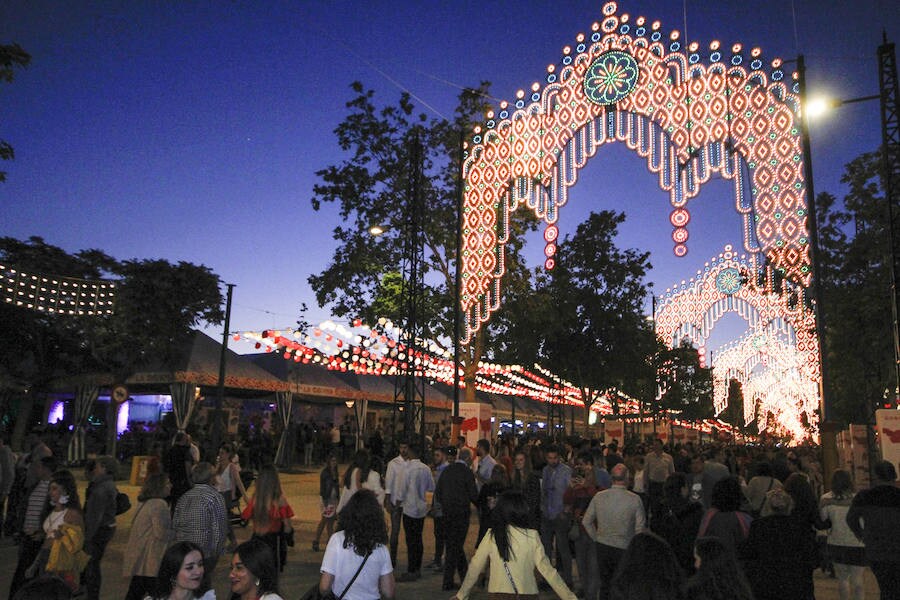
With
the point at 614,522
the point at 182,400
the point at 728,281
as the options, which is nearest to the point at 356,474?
the point at 614,522

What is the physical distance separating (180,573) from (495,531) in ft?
6.61

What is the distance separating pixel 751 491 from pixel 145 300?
73.6ft

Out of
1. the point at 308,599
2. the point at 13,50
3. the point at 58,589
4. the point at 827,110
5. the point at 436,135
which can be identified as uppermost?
the point at 436,135

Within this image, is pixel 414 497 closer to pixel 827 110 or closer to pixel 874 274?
pixel 827 110

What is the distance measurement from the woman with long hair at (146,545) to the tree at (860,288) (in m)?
22.5

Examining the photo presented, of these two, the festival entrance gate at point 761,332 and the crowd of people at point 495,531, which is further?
the festival entrance gate at point 761,332

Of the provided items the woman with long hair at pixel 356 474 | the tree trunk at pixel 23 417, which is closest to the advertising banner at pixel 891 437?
the woman with long hair at pixel 356 474

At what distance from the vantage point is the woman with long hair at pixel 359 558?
4465 millimetres

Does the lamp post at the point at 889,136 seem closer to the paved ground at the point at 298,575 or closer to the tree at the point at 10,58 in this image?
the paved ground at the point at 298,575

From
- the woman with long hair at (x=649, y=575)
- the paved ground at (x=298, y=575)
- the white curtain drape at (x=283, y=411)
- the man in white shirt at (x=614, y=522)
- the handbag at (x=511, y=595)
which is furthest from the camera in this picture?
the white curtain drape at (x=283, y=411)

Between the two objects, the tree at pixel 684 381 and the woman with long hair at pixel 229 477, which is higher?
the tree at pixel 684 381

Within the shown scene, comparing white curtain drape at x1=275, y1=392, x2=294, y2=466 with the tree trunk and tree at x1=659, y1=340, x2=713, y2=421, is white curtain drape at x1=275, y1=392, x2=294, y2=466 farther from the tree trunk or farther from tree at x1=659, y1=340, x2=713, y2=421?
tree at x1=659, y1=340, x2=713, y2=421

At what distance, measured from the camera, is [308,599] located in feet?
15.2

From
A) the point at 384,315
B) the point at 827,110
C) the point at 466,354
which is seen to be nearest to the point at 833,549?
the point at 827,110
